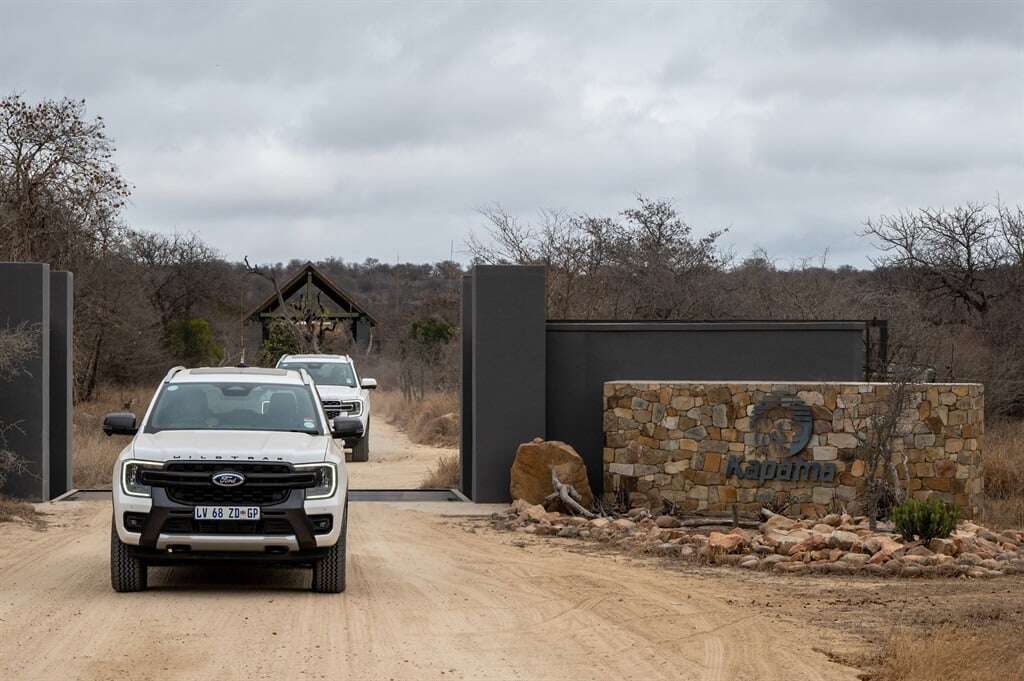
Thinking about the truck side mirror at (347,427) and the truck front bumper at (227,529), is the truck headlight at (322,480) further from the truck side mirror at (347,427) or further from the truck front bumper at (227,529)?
the truck side mirror at (347,427)

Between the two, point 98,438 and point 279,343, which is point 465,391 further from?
point 279,343

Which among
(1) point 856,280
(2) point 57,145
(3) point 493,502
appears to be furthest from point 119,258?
(3) point 493,502

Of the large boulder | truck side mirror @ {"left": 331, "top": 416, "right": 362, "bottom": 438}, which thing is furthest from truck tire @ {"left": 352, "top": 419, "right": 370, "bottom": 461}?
A: truck side mirror @ {"left": 331, "top": 416, "right": 362, "bottom": 438}

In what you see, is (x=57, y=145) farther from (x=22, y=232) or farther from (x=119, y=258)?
(x=119, y=258)

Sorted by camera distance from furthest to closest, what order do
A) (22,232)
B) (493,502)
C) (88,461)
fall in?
(22,232) → (88,461) → (493,502)

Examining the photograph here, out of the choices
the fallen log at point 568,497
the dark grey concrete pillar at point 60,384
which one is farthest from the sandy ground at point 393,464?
the fallen log at point 568,497

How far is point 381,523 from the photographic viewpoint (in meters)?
16.8

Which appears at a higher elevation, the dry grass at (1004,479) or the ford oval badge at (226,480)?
the ford oval badge at (226,480)

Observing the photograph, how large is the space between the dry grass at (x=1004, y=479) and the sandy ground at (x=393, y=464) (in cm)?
892

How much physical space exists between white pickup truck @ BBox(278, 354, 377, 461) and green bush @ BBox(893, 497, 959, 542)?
41.2ft

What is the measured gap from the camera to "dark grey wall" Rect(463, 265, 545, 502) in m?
18.7

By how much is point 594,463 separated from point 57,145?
748 inches

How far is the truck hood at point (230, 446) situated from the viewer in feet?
34.9

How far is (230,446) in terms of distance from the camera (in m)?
10.9
